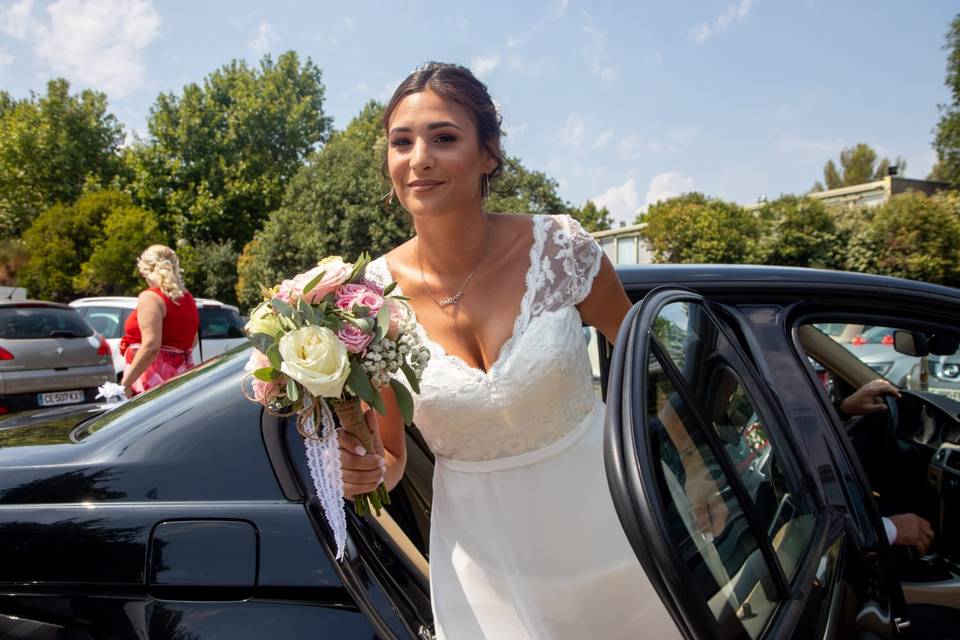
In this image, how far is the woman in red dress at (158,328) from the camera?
15.5 ft

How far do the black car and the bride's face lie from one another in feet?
2.07

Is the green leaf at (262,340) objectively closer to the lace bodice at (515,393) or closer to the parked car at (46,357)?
the lace bodice at (515,393)

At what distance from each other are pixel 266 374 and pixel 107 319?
367 inches

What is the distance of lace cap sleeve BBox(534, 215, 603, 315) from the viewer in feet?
6.11

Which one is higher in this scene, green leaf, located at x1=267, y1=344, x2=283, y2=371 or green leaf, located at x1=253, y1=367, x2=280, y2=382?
green leaf, located at x1=267, y1=344, x2=283, y2=371

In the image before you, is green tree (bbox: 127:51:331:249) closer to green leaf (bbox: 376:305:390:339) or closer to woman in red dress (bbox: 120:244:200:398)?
woman in red dress (bbox: 120:244:200:398)

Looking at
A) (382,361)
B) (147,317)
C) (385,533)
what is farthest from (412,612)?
(147,317)

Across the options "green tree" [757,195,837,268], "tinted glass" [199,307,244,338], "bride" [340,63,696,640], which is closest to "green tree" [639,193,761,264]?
"green tree" [757,195,837,268]

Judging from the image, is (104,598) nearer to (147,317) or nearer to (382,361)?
(382,361)

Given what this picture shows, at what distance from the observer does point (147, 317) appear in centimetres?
473

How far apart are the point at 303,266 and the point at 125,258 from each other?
6.84 meters

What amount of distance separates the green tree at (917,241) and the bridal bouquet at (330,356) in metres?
22.6

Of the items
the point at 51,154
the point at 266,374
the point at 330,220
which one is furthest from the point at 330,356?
the point at 51,154

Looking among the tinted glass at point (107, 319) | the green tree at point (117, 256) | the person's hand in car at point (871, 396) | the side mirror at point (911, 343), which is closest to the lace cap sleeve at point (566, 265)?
the side mirror at point (911, 343)
